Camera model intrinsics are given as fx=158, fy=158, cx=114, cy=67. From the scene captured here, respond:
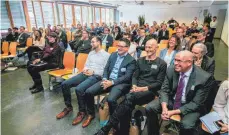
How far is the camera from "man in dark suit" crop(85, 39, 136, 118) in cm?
232

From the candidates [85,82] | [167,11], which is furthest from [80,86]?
[167,11]

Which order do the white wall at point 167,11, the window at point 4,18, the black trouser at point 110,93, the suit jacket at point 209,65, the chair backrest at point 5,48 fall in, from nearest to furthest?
1. the black trouser at point 110,93
2. the suit jacket at point 209,65
3. the chair backrest at point 5,48
4. the window at point 4,18
5. the white wall at point 167,11

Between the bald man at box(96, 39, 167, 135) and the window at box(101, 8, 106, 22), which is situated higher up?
the window at box(101, 8, 106, 22)

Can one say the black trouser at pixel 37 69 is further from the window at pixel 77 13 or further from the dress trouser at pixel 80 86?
the window at pixel 77 13

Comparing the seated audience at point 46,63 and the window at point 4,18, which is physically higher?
the window at point 4,18

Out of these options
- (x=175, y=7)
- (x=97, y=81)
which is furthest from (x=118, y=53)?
(x=175, y=7)

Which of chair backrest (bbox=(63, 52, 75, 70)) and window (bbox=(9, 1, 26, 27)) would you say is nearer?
chair backrest (bbox=(63, 52, 75, 70))

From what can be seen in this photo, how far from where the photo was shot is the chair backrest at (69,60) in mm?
3293

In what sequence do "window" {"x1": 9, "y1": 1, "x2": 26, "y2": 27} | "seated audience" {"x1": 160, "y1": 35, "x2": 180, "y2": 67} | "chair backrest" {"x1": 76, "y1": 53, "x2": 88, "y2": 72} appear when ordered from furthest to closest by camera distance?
"window" {"x1": 9, "y1": 1, "x2": 26, "y2": 27} < "chair backrest" {"x1": 76, "y1": 53, "x2": 88, "y2": 72} < "seated audience" {"x1": 160, "y1": 35, "x2": 180, "y2": 67}

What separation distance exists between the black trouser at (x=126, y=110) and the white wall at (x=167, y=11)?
42.6ft

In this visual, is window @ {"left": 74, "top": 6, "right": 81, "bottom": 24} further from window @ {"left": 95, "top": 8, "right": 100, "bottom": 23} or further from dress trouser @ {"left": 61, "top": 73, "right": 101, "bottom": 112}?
dress trouser @ {"left": 61, "top": 73, "right": 101, "bottom": 112}

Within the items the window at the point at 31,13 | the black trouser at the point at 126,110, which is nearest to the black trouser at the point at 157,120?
the black trouser at the point at 126,110

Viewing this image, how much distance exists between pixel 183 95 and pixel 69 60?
2.35 meters

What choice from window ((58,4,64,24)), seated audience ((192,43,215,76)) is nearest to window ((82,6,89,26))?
window ((58,4,64,24))
